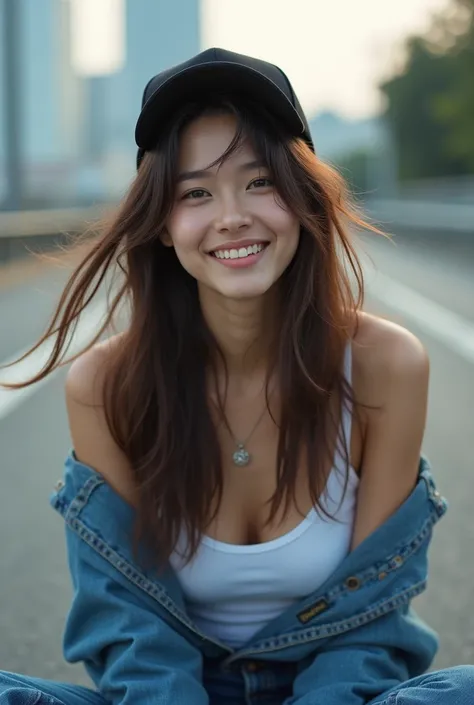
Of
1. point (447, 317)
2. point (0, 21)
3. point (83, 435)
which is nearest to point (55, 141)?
point (0, 21)

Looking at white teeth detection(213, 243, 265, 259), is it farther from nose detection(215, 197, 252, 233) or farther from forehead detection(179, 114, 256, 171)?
forehead detection(179, 114, 256, 171)

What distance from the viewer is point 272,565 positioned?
267 cm

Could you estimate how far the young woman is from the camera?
8.46ft

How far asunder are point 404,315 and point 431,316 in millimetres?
382

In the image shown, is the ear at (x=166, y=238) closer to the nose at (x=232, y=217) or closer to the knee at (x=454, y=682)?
the nose at (x=232, y=217)

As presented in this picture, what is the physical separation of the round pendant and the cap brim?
2.68 ft

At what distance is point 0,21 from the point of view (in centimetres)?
2159

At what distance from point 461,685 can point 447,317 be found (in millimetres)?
10908

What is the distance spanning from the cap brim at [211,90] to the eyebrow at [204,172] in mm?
111

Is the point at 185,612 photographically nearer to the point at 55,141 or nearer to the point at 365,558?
the point at 365,558

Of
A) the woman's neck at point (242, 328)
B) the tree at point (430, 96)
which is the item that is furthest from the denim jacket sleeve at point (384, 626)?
the tree at point (430, 96)

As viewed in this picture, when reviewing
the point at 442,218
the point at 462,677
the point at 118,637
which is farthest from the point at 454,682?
the point at 442,218

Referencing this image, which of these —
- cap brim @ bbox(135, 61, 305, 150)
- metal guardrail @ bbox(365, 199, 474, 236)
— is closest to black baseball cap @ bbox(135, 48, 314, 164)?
cap brim @ bbox(135, 61, 305, 150)

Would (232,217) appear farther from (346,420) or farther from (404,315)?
(404,315)
